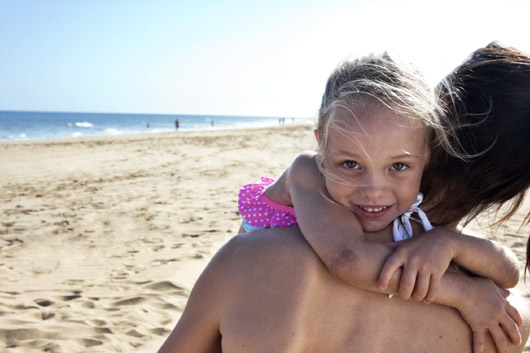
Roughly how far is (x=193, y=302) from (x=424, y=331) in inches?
27.1

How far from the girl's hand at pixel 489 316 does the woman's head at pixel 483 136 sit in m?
0.34

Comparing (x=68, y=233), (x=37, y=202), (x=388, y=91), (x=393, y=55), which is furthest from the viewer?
(x=37, y=202)

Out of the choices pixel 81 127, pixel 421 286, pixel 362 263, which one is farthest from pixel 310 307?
pixel 81 127

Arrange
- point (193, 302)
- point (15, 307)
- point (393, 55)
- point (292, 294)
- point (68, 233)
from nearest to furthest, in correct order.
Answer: point (292, 294)
point (193, 302)
point (393, 55)
point (15, 307)
point (68, 233)

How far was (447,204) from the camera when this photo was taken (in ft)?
5.50

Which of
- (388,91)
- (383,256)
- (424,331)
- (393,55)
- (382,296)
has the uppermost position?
(393,55)

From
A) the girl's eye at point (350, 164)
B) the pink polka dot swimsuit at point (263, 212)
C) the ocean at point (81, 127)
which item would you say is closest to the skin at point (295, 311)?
the girl's eye at point (350, 164)

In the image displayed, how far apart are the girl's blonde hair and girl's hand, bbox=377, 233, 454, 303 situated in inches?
16.9

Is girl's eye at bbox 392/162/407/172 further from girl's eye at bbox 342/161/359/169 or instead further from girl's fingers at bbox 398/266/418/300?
girl's fingers at bbox 398/266/418/300

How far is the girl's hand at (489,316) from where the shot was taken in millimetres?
1340

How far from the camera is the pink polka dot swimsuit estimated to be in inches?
77.2

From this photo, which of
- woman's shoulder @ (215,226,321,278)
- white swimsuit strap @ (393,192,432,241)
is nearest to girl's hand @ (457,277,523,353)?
white swimsuit strap @ (393,192,432,241)

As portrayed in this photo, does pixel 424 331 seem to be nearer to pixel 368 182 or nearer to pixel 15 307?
pixel 368 182

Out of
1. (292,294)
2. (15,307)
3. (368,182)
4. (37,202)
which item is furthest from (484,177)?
(37,202)
